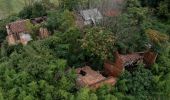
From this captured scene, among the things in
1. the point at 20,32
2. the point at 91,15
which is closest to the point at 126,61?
the point at 91,15

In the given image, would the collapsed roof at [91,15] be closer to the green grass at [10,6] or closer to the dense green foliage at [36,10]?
the dense green foliage at [36,10]

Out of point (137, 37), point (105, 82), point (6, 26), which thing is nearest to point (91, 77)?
point (105, 82)

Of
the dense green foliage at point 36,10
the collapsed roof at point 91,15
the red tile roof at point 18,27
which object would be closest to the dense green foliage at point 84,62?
the collapsed roof at point 91,15

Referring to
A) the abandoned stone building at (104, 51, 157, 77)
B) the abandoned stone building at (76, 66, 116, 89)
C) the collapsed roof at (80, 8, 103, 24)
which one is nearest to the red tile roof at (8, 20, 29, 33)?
the collapsed roof at (80, 8, 103, 24)

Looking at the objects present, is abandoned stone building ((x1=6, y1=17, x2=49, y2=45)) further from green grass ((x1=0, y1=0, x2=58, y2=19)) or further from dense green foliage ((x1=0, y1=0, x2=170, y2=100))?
green grass ((x1=0, y1=0, x2=58, y2=19))

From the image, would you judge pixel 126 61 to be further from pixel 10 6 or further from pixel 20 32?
pixel 10 6

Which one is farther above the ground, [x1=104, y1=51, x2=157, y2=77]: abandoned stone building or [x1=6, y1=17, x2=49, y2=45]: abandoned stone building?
[x1=6, y1=17, x2=49, y2=45]: abandoned stone building
